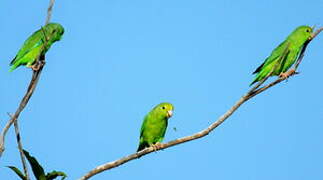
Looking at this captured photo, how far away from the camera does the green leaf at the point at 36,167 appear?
13.8 ft

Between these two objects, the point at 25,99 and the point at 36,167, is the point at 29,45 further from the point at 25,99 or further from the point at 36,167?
the point at 36,167

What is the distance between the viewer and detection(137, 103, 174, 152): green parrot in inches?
325

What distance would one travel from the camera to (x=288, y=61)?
8.24 metres

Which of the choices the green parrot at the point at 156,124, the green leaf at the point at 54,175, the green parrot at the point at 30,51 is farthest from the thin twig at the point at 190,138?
the green parrot at the point at 30,51

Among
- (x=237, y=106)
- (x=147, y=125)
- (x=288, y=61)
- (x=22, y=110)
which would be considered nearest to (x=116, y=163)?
(x=22, y=110)

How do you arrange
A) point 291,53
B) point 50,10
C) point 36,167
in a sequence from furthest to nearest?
point 291,53 < point 50,10 < point 36,167

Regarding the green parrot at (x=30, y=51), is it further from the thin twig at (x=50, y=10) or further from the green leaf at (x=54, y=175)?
the green leaf at (x=54, y=175)

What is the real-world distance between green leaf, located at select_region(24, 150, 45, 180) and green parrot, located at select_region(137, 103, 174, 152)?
4.13 metres

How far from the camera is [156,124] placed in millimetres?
8344

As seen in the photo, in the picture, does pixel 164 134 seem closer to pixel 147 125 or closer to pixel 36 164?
pixel 147 125

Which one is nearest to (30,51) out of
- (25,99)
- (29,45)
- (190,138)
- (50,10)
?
(29,45)

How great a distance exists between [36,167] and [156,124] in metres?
4.27

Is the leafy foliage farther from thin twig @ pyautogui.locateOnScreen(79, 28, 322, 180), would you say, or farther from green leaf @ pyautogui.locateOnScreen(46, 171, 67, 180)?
thin twig @ pyautogui.locateOnScreen(79, 28, 322, 180)

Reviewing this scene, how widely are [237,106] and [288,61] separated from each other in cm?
411
